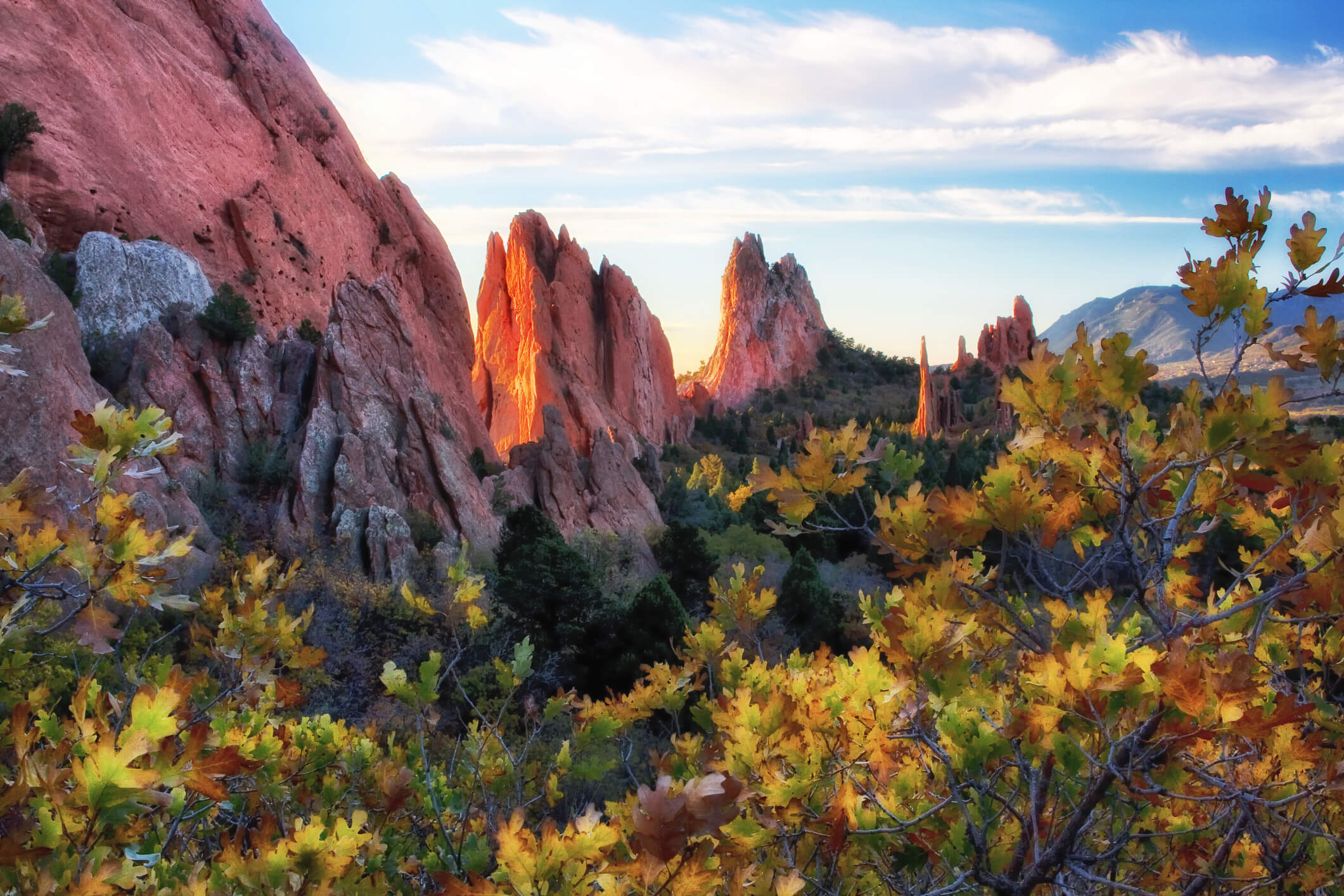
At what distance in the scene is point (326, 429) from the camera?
15.9 meters

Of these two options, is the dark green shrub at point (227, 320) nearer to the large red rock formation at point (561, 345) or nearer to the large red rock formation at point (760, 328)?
the large red rock formation at point (561, 345)

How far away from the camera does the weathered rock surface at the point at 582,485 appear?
65.4 feet

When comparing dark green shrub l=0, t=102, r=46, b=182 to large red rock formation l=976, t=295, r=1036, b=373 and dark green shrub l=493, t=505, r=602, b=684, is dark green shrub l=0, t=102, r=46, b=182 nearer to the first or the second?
dark green shrub l=493, t=505, r=602, b=684

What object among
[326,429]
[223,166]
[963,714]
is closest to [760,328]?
[223,166]

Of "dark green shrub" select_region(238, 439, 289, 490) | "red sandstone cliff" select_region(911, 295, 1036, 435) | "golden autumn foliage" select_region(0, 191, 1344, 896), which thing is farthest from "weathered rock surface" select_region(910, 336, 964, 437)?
"golden autumn foliage" select_region(0, 191, 1344, 896)

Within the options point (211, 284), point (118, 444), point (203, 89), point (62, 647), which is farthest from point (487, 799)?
point (203, 89)

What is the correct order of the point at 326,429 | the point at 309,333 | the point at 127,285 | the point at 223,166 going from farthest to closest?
the point at 223,166
the point at 309,333
the point at 127,285
the point at 326,429

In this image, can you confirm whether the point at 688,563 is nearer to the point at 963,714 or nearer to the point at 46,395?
the point at 46,395

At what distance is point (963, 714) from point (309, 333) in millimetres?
23532

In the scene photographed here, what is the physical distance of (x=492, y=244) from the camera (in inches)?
1704

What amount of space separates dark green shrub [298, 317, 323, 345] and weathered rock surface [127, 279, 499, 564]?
3.21 metres

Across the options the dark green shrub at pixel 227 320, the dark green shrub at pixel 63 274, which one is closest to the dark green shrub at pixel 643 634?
the dark green shrub at pixel 227 320

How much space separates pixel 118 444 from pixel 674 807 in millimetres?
1406

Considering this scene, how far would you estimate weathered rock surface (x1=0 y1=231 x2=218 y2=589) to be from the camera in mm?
10398
